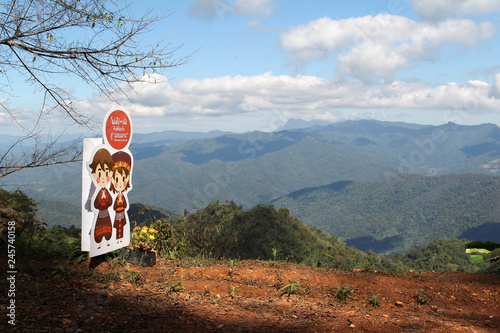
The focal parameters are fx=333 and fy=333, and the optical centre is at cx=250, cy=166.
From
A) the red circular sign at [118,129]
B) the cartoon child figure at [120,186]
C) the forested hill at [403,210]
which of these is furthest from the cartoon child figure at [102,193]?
the forested hill at [403,210]

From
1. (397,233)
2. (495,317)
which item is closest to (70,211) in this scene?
(495,317)

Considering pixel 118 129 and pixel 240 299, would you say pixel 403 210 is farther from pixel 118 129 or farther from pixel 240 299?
pixel 118 129

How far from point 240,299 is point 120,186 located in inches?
111

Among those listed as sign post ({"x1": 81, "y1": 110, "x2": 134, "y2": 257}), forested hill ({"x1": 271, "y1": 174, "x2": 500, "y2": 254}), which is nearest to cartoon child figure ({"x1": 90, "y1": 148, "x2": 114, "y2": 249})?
sign post ({"x1": 81, "y1": 110, "x2": 134, "y2": 257})

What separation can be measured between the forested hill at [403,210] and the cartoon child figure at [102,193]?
4489 inches

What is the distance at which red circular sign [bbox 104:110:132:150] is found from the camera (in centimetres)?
545

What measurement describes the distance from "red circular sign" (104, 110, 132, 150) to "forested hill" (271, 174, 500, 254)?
114 meters

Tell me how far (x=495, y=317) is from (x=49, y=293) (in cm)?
567

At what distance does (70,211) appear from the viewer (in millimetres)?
72812

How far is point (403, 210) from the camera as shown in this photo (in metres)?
147

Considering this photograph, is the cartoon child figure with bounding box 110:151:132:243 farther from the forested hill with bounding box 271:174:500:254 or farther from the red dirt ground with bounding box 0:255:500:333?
the forested hill with bounding box 271:174:500:254

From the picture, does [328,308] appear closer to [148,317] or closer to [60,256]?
[148,317]

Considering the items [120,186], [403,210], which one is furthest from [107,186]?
[403,210]

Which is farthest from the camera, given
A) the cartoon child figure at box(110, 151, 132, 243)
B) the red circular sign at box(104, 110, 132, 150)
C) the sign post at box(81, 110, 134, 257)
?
the cartoon child figure at box(110, 151, 132, 243)
